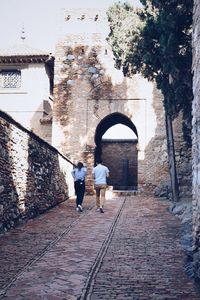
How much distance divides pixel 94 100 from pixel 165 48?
825 centimetres

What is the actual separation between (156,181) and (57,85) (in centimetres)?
640

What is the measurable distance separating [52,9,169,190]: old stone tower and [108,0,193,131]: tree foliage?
4.10 meters

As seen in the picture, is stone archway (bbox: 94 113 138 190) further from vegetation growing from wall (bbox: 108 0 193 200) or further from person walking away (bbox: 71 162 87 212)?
person walking away (bbox: 71 162 87 212)

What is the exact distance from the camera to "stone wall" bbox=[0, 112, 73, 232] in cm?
705

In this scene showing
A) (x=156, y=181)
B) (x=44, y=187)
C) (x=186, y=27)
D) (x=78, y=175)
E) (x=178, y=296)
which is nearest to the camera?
(x=178, y=296)

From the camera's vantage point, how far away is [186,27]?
8.97 meters

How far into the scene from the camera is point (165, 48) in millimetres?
8883

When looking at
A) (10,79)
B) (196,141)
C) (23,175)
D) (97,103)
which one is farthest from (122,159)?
A: (196,141)

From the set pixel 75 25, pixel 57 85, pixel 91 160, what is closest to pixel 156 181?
pixel 91 160

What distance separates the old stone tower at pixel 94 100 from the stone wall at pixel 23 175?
515 cm

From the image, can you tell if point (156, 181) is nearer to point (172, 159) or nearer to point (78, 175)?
point (172, 159)

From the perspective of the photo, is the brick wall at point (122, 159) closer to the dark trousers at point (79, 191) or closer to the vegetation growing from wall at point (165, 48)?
the vegetation growing from wall at point (165, 48)

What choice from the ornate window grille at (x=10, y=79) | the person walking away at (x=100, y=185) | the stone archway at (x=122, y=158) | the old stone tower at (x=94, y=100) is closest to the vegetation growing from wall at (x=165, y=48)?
the person walking away at (x=100, y=185)

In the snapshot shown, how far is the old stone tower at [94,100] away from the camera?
16.4 metres
